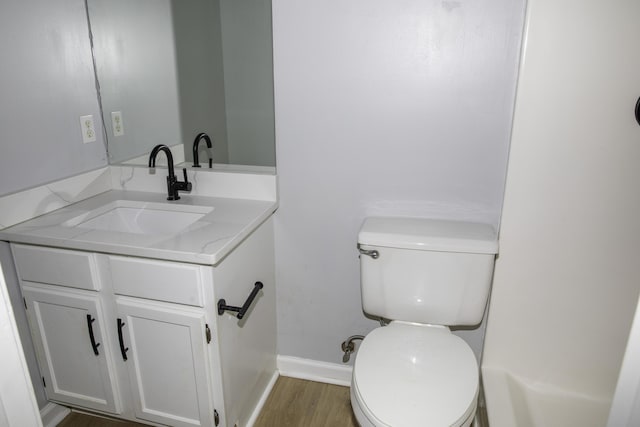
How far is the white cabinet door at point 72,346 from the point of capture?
151 cm

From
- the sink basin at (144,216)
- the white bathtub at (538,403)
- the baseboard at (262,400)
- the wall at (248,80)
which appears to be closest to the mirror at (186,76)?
the wall at (248,80)

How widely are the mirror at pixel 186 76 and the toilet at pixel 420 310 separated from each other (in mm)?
623

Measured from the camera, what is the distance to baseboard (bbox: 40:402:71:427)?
5.62ft

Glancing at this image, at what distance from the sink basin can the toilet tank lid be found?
0.64 m

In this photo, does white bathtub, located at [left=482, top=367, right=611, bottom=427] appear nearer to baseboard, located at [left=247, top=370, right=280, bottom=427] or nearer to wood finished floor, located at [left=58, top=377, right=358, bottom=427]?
wood finished floor, located at [left=58, top=377, right=358, bottom=427]

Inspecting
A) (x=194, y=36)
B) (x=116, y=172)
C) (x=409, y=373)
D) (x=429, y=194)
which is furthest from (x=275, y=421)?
(x=194, y=36)

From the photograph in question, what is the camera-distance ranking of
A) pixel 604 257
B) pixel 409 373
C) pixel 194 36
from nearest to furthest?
pixel 409 373
pixel 604 257
pixel 194 36

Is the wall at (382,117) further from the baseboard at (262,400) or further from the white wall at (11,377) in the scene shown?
the white wall at (11,377)

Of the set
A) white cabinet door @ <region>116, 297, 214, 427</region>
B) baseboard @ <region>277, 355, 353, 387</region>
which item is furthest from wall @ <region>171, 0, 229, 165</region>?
baseboard @ <region>277, 355, 353, 387</region>

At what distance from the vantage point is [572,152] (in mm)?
1430

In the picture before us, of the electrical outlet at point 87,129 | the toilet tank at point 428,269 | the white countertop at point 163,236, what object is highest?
the electrical outlet at point 87,129

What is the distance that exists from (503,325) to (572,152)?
0.68 metres

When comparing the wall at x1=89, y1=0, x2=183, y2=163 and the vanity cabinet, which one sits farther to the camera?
the wall at x1=89, y1=0, x2=183, y2=163

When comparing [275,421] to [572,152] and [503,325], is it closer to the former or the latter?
[503,325]
